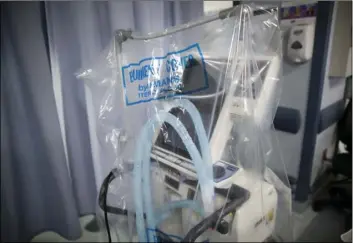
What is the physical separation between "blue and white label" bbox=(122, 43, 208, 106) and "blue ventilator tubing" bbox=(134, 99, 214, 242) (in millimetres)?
52

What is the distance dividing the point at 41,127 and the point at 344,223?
1.86 meters

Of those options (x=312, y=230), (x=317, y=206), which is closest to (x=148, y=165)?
(x=312, y=230)

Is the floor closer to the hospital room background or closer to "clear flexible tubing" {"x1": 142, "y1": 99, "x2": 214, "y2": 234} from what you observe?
the hospital room background

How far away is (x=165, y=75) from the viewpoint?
2.23ft

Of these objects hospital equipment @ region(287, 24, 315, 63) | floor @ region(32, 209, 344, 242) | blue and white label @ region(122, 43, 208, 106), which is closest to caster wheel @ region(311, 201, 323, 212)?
floor @ region(32, 209, 344, 242)

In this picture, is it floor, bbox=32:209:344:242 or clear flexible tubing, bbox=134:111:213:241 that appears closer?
clear flexible tubing, bbox=134:111:213:241

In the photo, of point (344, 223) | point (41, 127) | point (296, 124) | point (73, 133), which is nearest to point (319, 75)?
point (296, 124)

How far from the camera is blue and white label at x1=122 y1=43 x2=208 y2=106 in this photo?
670 mm

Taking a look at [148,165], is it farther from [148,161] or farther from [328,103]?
[328,103]

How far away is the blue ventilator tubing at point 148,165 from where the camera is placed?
643 millimetres

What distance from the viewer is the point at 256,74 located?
2.15 ft

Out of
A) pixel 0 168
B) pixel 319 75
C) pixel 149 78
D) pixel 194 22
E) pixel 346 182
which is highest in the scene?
pixel 194 22

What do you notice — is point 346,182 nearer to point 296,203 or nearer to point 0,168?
point 296,203

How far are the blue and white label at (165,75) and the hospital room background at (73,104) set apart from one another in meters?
0.46
